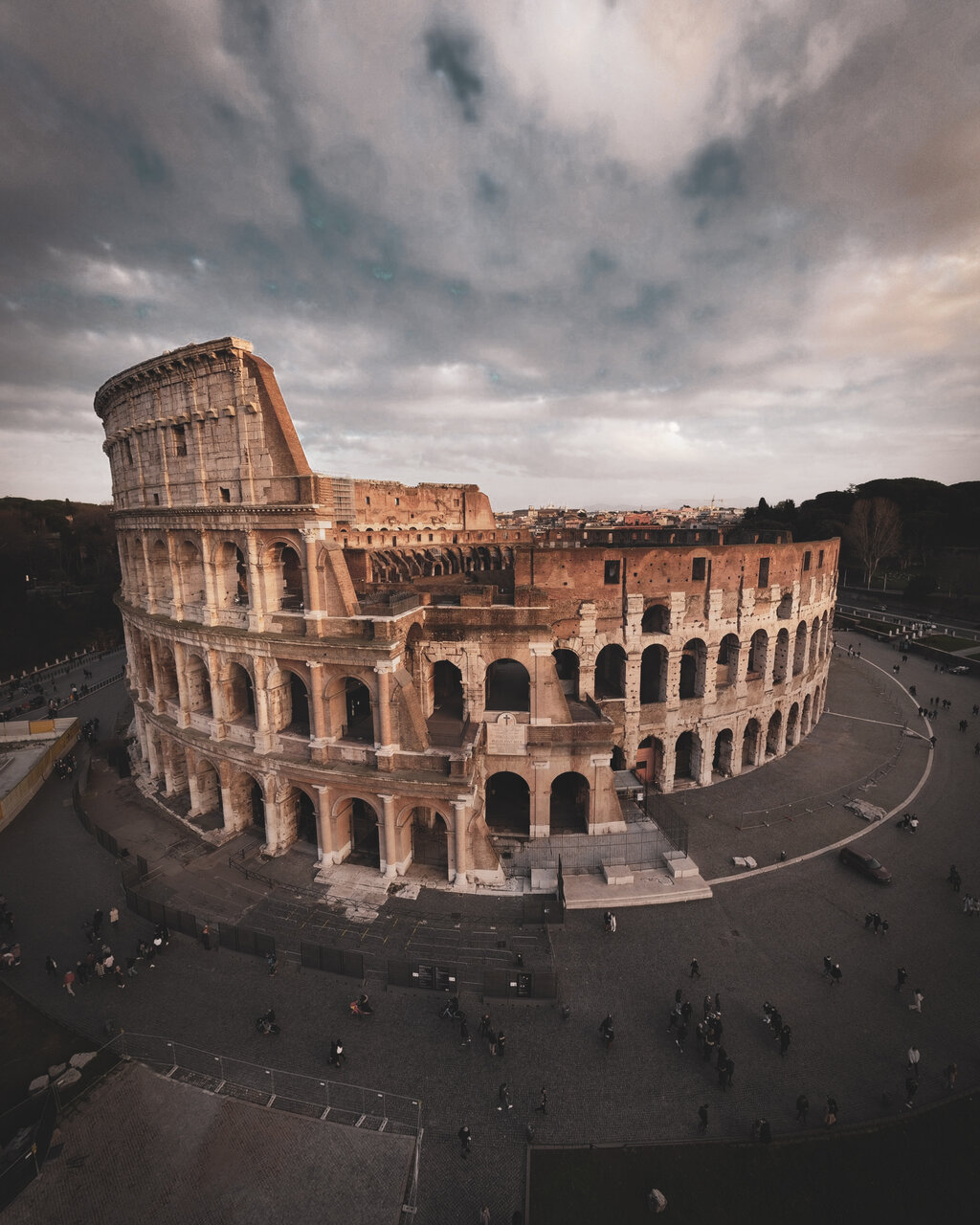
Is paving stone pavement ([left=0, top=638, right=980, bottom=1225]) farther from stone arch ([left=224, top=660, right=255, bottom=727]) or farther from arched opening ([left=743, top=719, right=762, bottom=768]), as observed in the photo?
stone arch ([left=224, top=660, right=255, bottom=727])

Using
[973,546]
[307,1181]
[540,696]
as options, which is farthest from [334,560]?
[973,546]

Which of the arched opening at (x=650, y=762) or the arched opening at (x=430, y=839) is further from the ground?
the arched opening at (x=650, y=762)

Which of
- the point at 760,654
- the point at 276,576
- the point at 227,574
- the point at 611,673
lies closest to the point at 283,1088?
the point at 276,576

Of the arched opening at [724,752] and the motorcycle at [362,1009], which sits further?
the arched opening at [724,752]

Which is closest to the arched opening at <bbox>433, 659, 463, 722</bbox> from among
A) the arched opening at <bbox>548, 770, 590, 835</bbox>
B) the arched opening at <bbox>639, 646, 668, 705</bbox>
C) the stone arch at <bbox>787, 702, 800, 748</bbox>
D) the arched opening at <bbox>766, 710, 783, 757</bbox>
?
the arched opening at <bbox>548, 770, 590, 835</bbox>

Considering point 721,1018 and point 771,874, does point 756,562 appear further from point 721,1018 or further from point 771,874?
point 721,1018

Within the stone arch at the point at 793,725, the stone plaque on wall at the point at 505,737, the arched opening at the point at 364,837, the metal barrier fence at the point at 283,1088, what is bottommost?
the metal barrier fence at the point at 283,1088

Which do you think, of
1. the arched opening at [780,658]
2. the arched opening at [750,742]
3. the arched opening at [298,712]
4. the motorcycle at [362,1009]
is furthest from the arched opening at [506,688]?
the arched opening at [780,658]

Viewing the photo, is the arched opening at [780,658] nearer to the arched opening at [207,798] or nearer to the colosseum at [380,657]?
the colosseum at [380,657]

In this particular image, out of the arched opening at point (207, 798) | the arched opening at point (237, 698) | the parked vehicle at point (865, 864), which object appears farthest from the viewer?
the arched opening at point (207, 798)

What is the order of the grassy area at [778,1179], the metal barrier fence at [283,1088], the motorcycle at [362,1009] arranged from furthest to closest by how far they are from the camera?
the motorcycle at [362,1009]
the metal barrier fence at [283,1088]
the grassy area at [778,1179]
